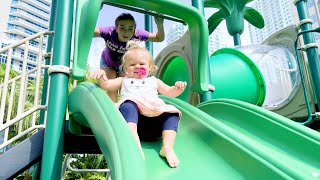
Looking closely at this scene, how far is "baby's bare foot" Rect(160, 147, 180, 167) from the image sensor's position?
4.37ft

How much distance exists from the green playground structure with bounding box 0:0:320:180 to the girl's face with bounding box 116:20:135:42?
0.55 m

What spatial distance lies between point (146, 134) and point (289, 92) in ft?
11.1

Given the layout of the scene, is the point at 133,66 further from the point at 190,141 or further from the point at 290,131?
the point at 290,131

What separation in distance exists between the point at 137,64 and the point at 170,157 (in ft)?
2.28

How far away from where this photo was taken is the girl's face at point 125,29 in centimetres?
258

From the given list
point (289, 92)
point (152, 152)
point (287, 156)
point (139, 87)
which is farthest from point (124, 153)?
point (289, 92)

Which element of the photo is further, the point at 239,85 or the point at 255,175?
the point at 239,85

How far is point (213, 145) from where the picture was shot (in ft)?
4.98

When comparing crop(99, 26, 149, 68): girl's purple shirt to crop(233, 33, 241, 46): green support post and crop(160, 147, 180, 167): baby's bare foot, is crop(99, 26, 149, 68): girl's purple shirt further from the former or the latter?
crop(233, 33, 241, 46): green support post

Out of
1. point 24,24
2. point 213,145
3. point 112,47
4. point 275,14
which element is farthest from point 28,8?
point 213,145

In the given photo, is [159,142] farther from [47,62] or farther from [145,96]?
[47,62]

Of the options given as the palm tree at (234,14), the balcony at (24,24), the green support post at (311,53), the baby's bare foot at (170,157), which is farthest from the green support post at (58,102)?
the balcony at (24,24)

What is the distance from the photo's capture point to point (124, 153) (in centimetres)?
104

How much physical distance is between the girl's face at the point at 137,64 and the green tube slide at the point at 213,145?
0.28 meters
